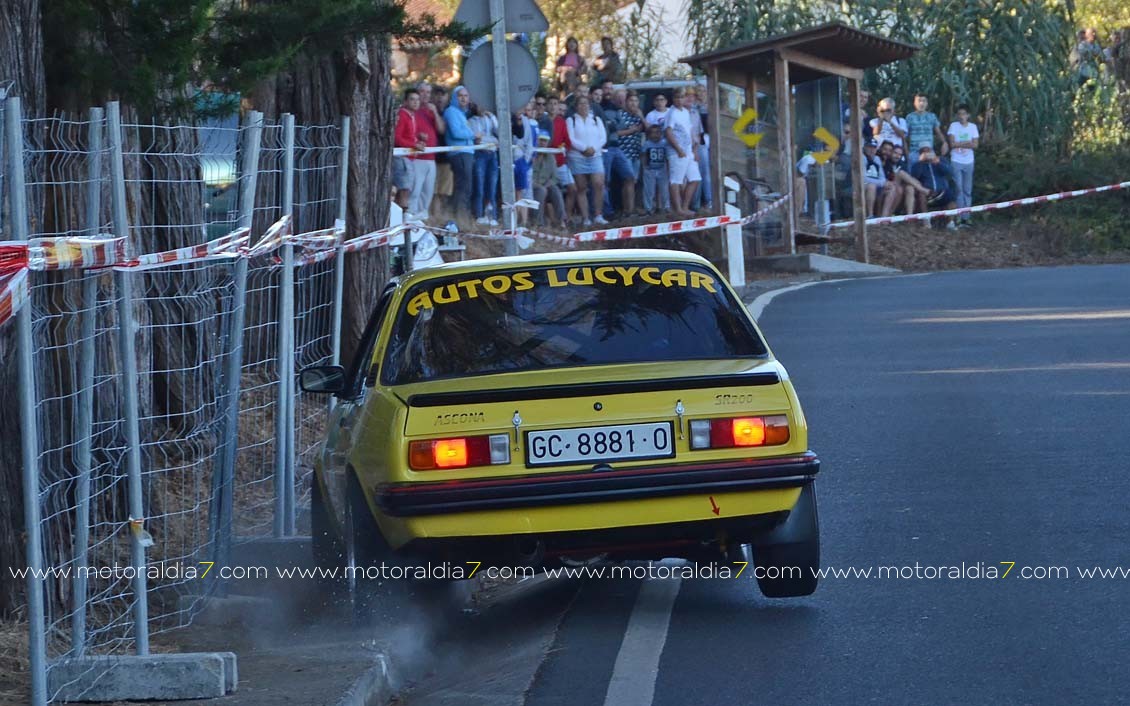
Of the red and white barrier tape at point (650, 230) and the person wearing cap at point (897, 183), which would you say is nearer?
the red and white barrier tape at point (650, 230)

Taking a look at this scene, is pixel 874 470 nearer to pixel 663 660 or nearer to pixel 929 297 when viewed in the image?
pixel 663 660

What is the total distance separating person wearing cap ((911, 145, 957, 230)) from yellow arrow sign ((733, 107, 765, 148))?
4.87 m

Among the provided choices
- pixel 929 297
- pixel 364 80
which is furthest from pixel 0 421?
pixel 929 297

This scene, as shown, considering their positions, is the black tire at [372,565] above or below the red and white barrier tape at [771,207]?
below

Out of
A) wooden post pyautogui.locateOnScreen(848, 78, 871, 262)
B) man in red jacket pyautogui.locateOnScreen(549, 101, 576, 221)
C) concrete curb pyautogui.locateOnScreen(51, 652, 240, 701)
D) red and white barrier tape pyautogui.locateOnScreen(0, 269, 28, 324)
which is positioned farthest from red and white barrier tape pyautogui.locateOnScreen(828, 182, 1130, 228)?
red and white barrier tape pyautogui.locateOnScreen(0, 269, 28, 324)

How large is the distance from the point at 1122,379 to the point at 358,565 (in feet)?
25.0

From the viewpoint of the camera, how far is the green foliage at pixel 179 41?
8859 mm

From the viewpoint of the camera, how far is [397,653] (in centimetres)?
674

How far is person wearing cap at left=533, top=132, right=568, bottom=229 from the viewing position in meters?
25.1

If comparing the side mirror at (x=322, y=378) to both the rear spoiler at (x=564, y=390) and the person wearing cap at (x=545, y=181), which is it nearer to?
the rear spoiler at (x=564, y=390)

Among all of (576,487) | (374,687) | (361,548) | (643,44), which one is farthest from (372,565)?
(643,44)

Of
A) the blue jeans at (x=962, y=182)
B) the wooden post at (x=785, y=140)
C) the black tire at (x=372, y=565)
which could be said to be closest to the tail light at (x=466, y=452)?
the black tire at (x=372, y=565)

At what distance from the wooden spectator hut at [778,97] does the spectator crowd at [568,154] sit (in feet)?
3.55

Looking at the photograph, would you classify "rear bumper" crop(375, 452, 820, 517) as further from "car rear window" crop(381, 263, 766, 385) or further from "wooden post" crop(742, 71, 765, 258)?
"wooden post" crop(742, 71, 765, 258)
